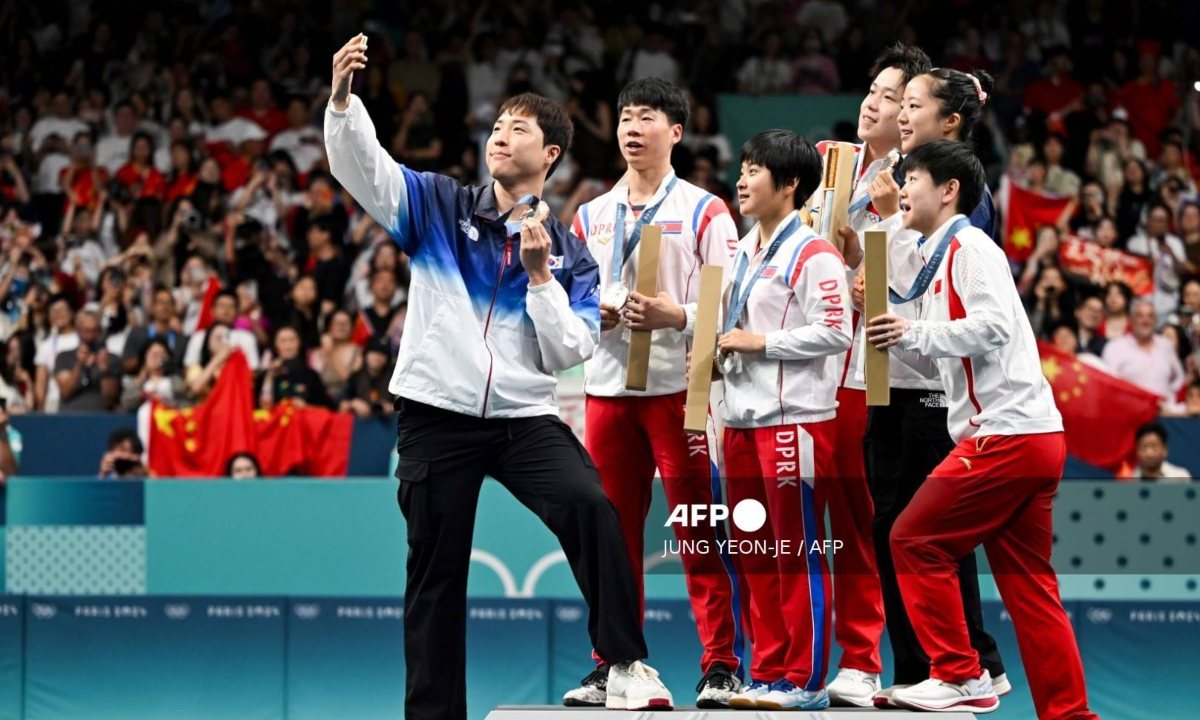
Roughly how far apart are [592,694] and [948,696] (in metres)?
1.29

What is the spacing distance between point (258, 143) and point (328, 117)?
1041 centimetres

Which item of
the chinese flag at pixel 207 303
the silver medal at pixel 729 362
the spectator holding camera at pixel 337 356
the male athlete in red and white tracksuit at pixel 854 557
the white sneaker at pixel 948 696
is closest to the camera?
the white sneaker at pixel 948 696

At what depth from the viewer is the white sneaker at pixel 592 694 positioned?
6.13 meters

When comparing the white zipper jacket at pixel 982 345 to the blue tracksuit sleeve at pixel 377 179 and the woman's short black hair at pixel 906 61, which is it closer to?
the woman's short black hair at pixel 906 61

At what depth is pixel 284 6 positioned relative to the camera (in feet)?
57.4

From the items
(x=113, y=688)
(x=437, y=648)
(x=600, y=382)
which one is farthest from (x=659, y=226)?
(x=113, y=688)

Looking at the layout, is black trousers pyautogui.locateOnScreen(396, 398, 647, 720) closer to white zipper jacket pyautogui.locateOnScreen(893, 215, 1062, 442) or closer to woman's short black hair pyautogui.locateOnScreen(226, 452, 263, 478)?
white zipper jacket pyautogui.locateOnScreen(893, 215, 1062, 442)

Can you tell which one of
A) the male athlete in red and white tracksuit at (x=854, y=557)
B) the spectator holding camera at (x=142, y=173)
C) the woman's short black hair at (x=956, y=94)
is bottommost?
the male athlete in red and white tracksuit at (x=854, y=557)

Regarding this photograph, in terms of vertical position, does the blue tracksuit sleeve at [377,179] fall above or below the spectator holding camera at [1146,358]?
above

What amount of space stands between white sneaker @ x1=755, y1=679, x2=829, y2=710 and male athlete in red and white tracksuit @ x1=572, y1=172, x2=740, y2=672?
35 centimetres

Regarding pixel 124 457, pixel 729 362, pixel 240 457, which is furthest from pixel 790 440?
pixel 124 457

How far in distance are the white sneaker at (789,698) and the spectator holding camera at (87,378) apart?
7.96 m

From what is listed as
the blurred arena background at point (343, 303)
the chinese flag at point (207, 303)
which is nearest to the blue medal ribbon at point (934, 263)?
the blurred arena background at point (343, 303)

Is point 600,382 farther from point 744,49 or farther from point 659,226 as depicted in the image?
point 744,49
